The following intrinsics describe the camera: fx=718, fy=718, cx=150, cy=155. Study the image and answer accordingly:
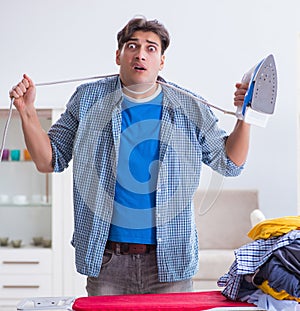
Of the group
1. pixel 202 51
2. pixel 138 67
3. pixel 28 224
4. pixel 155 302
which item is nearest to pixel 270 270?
pixel 155 302

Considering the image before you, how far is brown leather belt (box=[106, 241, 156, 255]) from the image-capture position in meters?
2.00

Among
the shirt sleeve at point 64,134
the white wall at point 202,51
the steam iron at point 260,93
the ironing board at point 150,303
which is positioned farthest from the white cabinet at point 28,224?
the steam iron at point 260,93

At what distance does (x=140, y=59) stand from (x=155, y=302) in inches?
26.8

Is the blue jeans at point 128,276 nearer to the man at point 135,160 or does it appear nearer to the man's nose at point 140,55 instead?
the man at point 135,160

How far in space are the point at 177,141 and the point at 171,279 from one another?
39cm

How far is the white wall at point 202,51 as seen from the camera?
15.9 feet

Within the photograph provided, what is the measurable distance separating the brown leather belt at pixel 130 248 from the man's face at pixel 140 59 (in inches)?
18.1

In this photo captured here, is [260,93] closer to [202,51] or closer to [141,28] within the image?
[141,28]

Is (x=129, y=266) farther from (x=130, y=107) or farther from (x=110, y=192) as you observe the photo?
(x=130, y=107)

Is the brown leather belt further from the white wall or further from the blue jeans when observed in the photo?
the white wall

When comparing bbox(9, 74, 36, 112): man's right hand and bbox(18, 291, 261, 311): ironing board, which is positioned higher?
bbox(9, 74, 36, 112): man's right hand

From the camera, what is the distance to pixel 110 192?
204cm

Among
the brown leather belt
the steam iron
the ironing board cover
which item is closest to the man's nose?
the steam iron

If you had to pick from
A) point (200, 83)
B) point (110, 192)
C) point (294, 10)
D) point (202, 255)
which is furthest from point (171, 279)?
point (294, 10)
